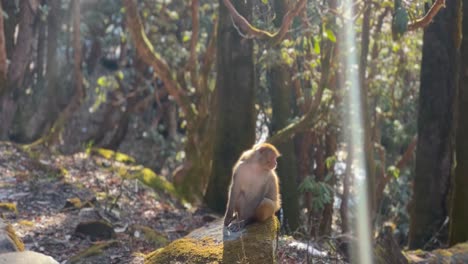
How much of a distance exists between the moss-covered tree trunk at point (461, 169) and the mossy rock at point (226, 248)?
504cm

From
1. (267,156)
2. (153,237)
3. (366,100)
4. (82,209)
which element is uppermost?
(366,100)

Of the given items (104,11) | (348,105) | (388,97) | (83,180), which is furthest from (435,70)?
(104,11)

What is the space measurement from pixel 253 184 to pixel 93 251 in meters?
2.04

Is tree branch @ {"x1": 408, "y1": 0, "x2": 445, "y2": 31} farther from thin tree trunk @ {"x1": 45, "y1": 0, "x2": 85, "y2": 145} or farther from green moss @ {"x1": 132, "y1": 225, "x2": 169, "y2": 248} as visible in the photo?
thin tree trunk @ {"x1": 45, "y1": 0, "x2": 85, "y2": 145}

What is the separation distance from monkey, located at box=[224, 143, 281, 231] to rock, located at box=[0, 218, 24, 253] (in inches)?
77.2

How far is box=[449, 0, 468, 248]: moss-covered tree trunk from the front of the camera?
1094 cm

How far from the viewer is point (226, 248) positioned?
244 inches

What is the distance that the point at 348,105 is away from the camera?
14367 millimetres

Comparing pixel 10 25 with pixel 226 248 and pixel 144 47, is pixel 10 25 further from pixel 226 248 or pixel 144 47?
pixel 226 248

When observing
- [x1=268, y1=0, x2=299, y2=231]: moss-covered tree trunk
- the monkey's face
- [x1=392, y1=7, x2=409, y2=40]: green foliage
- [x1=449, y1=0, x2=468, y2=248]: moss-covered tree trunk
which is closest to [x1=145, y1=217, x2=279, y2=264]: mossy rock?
the monkey's face

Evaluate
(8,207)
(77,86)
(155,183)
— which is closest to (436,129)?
(155,183)

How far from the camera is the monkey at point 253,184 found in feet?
23.8

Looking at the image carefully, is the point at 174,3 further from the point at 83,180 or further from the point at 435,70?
the point at 435,70

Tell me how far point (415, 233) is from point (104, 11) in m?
12.0
